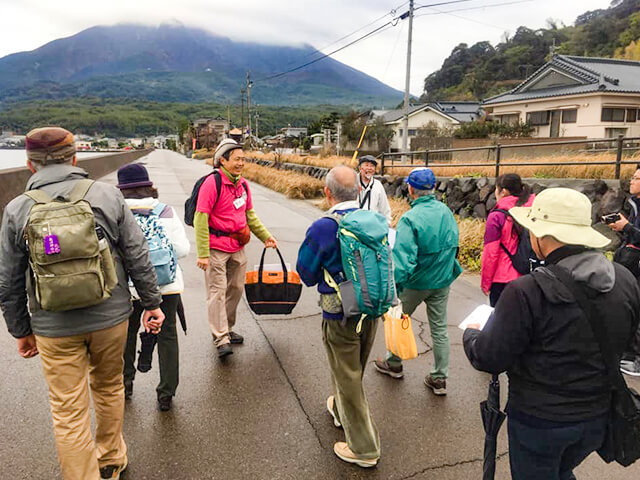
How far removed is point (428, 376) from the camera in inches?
155

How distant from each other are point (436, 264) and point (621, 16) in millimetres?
90876

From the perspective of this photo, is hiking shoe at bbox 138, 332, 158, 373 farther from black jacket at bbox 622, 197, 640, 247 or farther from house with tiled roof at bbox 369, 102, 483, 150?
house with tiled roof at bbox 369, 102, 483, 150

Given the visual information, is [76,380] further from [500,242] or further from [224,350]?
[500,242]

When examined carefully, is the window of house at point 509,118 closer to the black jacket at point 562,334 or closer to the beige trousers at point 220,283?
the beige trousers at point 220,283

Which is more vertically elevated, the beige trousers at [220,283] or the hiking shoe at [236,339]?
the beige trousers at [220,283]

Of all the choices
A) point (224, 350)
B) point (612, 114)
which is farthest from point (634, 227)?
point (612, 114)

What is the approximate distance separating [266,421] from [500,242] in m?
2.32

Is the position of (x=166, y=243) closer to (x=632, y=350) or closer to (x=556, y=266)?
(x=556, y=266)

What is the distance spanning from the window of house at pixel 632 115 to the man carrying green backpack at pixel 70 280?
35519 mm

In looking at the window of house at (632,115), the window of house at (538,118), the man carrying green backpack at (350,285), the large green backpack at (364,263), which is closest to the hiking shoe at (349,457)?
the man carrying green backpack at (350,285)

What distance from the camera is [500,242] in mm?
3754

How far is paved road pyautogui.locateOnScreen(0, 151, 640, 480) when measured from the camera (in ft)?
9.42

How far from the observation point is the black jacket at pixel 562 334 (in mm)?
1754

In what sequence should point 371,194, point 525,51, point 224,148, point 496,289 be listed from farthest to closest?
point 525,51 < point 371,194 < point 224,148 < point 496,289
